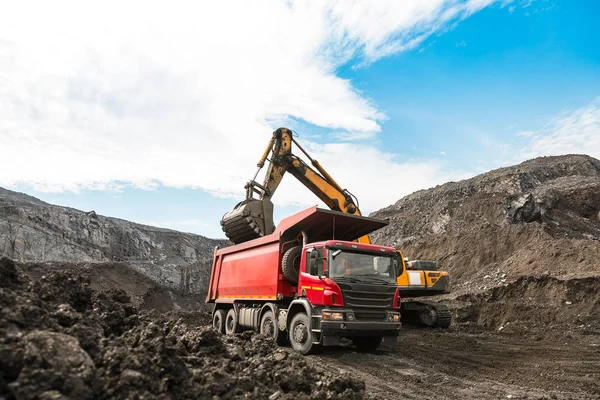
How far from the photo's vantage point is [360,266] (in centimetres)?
938

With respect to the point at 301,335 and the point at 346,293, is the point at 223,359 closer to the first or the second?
the point at 346,293

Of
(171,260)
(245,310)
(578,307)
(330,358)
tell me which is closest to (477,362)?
(330,358)

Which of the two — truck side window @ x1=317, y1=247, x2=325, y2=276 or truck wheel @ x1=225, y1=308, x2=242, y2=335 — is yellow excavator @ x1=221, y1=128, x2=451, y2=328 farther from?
truck side window @ x1=317, y1=247, x2=325, y2=276

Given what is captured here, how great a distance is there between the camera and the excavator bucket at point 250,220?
41.7 feet

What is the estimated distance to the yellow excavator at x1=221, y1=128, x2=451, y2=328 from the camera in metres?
13.1

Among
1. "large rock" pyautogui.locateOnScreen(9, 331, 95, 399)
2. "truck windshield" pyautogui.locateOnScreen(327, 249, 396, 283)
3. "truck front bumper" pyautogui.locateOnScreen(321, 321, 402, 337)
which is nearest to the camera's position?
"large rock" pyautogui.locateOnScreen(9, 331, 95, 399)

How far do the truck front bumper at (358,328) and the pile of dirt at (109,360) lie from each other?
8.32 ft

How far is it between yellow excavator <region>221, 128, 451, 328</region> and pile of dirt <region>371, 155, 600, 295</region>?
4.73m

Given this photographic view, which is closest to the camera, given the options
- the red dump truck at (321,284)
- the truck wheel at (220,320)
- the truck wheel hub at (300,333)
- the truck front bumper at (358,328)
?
the truck front bumper at (358,328)

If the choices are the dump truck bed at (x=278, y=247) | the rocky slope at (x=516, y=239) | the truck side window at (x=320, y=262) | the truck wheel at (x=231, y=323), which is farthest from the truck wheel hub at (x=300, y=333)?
the rocky slope at (x=516, y=239)

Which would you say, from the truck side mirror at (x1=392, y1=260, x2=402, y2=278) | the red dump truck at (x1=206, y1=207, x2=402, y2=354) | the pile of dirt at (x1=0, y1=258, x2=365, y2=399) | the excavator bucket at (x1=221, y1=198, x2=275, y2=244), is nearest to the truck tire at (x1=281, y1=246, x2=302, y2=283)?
the red dump truck at (x1=206, y1=207, x2=402, y2=354)

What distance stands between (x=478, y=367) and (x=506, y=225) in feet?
66.9

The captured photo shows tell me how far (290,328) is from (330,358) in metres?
1.17

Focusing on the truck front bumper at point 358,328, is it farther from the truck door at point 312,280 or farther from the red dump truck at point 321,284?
the truck door at point 312,280
